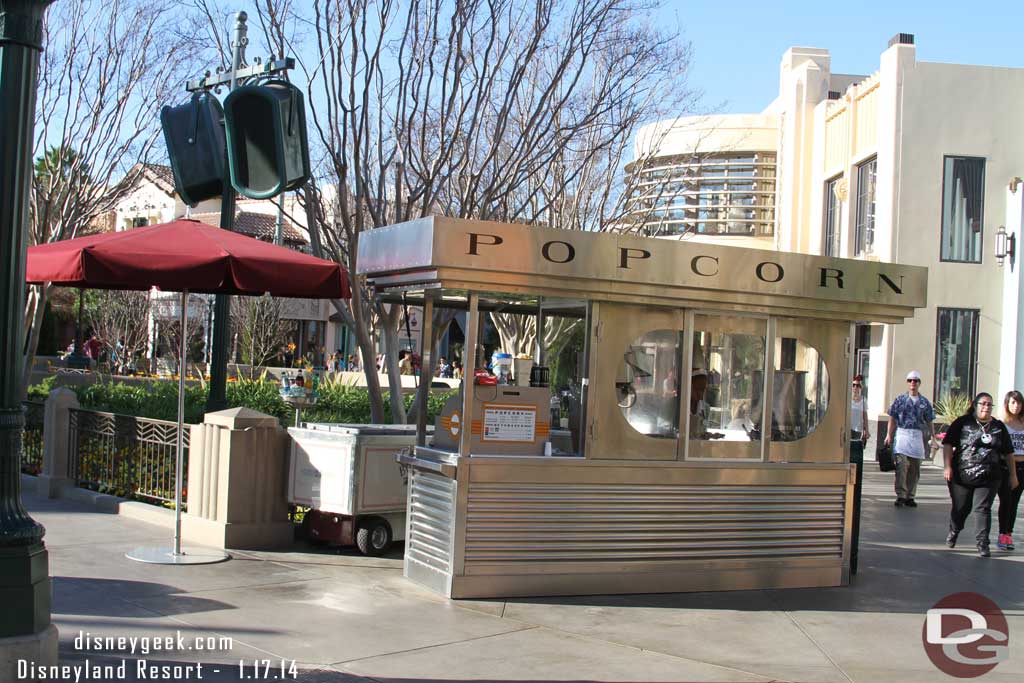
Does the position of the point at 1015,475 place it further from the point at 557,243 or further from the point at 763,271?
the point at 557,243

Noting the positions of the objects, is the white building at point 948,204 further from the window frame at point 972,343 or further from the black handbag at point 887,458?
the black handbag at point 887,458

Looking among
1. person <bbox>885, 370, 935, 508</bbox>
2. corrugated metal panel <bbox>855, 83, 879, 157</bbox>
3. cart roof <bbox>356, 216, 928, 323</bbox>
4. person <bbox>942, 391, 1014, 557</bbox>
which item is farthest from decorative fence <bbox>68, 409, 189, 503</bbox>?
corrugated metal panel <bbox>855, 83, 879, 157</bbox>

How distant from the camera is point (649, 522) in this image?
8.36 metres

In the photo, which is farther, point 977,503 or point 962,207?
point 962,207

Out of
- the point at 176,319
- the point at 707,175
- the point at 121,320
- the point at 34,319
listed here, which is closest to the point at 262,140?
the point at 34,319

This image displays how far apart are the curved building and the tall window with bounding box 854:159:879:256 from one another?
3700 mm

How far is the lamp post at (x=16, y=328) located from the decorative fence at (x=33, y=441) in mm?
8886

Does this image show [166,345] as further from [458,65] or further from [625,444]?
[625,444]

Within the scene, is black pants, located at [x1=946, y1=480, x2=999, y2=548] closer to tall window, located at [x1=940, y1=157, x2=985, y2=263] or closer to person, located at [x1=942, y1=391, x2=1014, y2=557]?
person, located at [x1=942, y1=391, x2=1014, y2=557]

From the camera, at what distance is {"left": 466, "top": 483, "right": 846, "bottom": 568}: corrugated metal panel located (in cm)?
791

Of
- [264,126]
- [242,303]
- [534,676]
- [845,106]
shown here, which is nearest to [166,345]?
[242,303]

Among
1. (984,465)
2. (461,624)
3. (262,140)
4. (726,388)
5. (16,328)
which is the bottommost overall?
(461,624)

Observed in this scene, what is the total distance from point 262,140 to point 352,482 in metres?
3.41

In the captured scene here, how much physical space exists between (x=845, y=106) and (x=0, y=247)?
2467 cm
